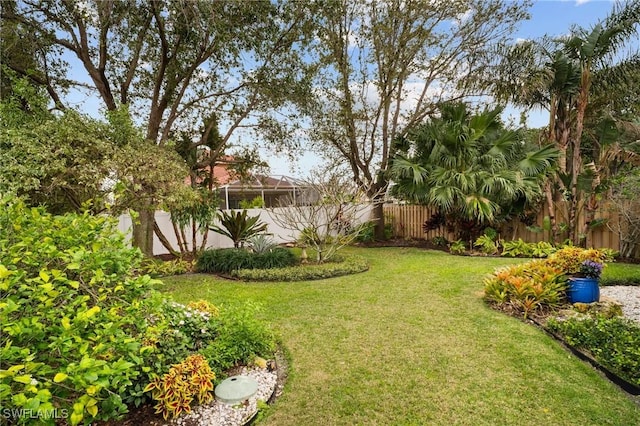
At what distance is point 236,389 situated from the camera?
2.60 meters

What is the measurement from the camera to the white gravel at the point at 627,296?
434 centimetres

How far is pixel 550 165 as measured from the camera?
8.32 m

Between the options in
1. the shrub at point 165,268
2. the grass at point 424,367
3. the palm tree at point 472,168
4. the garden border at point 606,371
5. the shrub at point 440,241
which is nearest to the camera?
the grass at point 424,367

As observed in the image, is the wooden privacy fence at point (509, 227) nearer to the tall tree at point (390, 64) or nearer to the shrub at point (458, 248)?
the shrub at point (458, 248)

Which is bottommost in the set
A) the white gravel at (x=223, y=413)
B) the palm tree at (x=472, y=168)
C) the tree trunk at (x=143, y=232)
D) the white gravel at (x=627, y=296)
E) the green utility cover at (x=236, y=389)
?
the white gravel at (x=223, y=413)

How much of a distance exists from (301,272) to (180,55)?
17.5ft

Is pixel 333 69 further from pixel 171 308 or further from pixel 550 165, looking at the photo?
pixel 171 308

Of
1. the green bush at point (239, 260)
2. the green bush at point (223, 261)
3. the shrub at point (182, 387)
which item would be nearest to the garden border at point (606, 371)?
the shrub at point (182, 387)

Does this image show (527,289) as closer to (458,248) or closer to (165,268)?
(458,248)

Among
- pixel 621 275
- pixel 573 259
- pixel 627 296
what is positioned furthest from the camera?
pixel 621 275

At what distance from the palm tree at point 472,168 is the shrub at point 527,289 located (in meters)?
3.62

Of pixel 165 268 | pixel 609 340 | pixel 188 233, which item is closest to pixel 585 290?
pixel 609 340

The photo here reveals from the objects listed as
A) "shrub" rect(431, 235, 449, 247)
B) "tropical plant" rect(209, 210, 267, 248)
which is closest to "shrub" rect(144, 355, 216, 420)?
"tropical plant" rect(209, 210, 267, 248)

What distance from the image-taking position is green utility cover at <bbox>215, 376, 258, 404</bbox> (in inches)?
99.4
